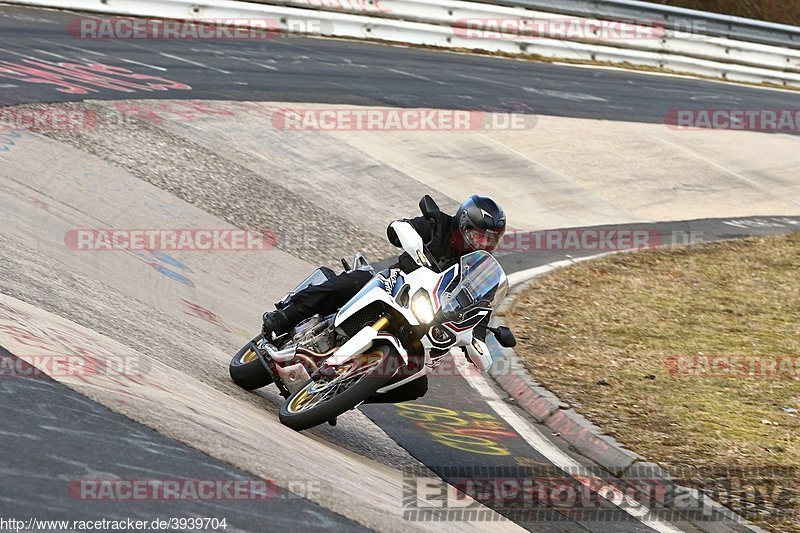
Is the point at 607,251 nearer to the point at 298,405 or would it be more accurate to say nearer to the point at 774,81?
the point at 298,405

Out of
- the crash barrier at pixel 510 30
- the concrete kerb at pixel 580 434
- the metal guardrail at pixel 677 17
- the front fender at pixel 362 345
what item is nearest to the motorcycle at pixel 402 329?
the front fender at pixel 362 345

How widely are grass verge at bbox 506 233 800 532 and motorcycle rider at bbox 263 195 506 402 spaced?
8.10ft

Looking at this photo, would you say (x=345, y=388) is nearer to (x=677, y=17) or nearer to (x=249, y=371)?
(x=249, y=371)

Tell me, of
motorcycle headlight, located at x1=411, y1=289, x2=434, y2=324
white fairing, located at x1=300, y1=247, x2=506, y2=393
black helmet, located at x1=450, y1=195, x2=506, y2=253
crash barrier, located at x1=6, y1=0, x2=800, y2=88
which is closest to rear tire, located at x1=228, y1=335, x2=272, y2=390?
white fairing, located at x1=300, y1=247, x2=506, y2=393

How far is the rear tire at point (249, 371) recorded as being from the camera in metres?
8.20

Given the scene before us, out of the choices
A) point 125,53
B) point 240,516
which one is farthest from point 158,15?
point 240,516

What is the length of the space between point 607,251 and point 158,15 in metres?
11.8

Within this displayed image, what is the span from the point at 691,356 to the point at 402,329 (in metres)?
5.28

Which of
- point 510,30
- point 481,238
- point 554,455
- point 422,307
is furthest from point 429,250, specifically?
point 510,30

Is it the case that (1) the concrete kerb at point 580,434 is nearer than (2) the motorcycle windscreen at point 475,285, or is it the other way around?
(2) the motorcycle windscreen at point 475,285

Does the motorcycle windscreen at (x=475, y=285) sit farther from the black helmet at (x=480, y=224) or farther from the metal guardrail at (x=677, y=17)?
the metal guardrail at (x=677, y=17)

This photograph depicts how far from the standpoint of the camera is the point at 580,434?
9.16 meters

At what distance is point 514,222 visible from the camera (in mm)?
16375

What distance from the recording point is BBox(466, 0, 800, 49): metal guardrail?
27.1 m
